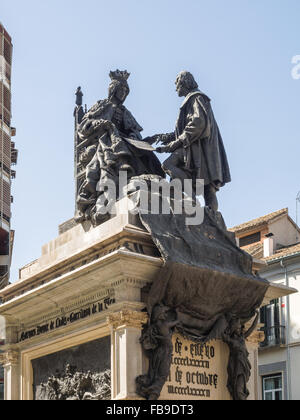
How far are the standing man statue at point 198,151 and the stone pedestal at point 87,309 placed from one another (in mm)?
1472

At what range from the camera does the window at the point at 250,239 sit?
133 ft

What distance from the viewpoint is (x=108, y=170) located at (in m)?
16.3

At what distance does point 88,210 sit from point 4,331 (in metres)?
3.29

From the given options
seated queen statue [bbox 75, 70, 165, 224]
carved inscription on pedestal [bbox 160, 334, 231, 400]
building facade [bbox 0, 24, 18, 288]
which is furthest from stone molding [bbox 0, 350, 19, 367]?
building facade [bbox 0, 24, 18, 288]

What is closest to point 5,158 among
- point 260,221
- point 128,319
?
point 260,221

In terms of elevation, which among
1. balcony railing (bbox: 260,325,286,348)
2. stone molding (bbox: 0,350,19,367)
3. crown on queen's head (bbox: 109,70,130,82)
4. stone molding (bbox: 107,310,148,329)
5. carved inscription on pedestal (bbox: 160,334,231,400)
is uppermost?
crown on queen's head (bbox: 109,70,130,82)

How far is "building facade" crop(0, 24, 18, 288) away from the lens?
61438 millimetres

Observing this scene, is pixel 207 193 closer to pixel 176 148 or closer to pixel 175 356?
pixel 176 148

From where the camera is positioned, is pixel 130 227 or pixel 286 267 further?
pixel 286 267

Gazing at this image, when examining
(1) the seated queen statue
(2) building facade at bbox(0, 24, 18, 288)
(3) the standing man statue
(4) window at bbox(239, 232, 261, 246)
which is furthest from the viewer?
(2) building facade at bbox(0, 24, 18, 288)

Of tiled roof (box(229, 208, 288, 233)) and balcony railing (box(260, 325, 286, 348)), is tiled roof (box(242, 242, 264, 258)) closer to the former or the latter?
tiled roof (box(229, 208, 288, 233))

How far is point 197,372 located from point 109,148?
4.48 m

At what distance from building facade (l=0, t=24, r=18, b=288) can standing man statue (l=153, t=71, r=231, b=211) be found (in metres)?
45.0
